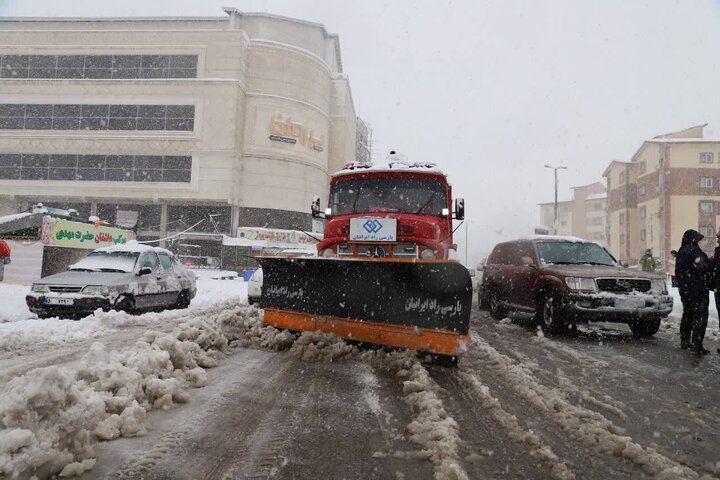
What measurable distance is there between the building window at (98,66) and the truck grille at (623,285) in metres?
41.8

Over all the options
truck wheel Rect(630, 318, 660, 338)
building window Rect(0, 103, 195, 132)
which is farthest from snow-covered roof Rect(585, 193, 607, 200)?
truck wheel Rect(630, 318, 660, 338)

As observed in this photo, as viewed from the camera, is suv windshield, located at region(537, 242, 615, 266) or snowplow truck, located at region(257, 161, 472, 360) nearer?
snowplow truck, located at region(257, 161, 472, 360)

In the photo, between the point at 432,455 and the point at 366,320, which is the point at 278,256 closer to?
the point at 366,320

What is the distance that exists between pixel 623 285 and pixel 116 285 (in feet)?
29.8

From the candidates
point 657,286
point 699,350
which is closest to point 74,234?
point 657,286

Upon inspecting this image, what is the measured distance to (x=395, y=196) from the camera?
7723 mm

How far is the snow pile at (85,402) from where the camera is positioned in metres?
2.43

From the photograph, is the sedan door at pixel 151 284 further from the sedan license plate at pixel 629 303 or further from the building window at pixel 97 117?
the building window at pixel 97 117

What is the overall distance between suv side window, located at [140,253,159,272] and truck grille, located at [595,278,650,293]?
886cm

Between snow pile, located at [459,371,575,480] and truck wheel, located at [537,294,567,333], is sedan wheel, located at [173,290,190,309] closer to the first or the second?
truck wheel, located at [537,294,567,333]

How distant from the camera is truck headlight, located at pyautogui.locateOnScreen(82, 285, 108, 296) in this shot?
8422 mm

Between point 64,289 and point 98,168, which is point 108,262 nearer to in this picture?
point 64,289

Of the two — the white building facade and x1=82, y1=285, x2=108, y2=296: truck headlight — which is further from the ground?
the white building facade

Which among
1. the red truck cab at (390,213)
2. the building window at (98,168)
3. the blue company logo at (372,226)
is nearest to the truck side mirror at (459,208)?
the red truck cab at (390,213)
